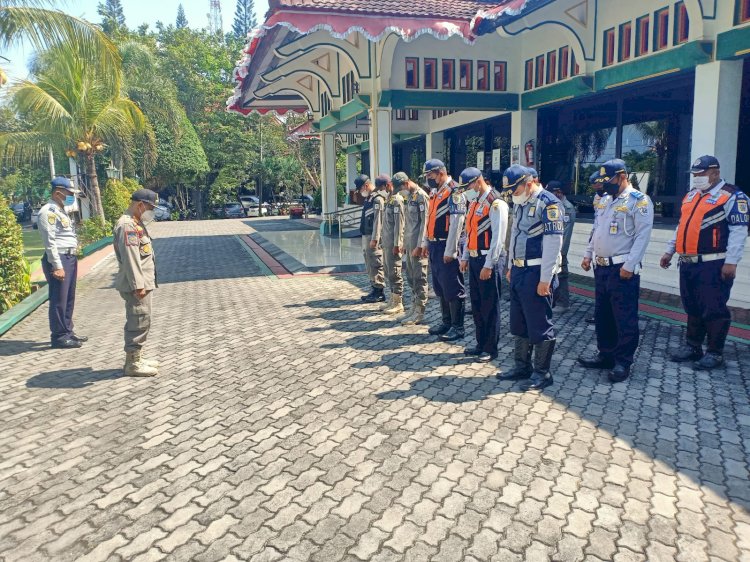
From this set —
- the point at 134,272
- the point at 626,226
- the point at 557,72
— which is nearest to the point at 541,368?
the point at 626,226

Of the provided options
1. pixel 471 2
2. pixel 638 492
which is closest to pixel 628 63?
pixel 471 2

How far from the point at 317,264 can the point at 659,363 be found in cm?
793

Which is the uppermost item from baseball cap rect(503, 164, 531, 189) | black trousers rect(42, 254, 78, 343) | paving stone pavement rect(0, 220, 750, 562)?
baseball cap rect(503, 164, 531, 189)

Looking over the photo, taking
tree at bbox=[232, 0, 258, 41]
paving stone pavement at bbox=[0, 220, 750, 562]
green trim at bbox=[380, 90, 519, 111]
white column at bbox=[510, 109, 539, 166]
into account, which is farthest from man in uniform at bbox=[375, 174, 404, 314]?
tree at bbox=[232, 0, 258, 41]

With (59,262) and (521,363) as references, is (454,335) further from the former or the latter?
(59,262)

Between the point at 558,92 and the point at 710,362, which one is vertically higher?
the point at 558,92

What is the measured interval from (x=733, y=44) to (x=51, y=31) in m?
10.1

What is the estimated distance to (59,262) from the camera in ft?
21.2

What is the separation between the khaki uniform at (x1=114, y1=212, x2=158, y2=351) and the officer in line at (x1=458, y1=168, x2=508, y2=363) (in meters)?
3.06

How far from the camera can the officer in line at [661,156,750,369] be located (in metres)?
5.16

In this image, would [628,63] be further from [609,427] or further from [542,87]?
[609,427]

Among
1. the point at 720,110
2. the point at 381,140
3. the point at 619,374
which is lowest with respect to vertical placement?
the point at 619,374

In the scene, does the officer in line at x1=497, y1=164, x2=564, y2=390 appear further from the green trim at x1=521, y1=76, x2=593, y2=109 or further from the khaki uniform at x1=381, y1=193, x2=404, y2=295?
the green trim at x1=521, y1=76, x2=593, y2=109

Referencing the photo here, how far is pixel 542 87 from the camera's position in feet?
40.8
